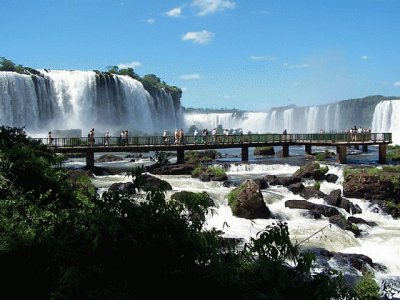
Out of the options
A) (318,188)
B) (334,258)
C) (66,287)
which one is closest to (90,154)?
(318,188)

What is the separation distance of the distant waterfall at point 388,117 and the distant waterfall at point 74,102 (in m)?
34.5

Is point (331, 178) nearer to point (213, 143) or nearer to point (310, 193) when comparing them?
point (310, 193)

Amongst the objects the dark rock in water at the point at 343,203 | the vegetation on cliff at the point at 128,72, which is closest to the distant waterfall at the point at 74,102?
the vegetation on cliff at the point at 128,72

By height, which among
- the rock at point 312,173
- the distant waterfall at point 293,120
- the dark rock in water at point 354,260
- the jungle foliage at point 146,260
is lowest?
the dark rock in water at point 354,260

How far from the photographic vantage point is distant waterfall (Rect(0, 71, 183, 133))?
45.4 meters

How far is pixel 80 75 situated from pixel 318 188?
4075cm

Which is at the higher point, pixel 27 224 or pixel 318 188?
pixel 27 224

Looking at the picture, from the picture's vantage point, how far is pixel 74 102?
180 ft

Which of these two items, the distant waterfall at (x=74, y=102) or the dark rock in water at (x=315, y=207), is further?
the distant waterfall at (x=74, y=102)

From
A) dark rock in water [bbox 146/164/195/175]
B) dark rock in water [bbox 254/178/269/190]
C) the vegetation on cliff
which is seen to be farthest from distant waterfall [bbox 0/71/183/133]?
dark rock in water [bbox 254/178/269/190]

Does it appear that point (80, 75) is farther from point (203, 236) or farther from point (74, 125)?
point (203, 236)

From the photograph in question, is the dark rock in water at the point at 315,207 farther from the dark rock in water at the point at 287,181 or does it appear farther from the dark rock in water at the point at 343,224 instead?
the dark rock in water at the point at 287,181

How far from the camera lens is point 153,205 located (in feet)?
18.5

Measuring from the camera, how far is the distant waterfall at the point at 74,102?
4541 cm
